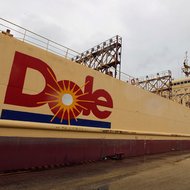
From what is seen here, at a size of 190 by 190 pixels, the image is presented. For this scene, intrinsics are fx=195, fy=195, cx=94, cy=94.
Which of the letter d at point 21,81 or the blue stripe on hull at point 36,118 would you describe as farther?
the letter d at point 21,81

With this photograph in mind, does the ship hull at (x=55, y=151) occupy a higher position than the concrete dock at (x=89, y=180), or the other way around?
the ship hull at (x=55, y=151)

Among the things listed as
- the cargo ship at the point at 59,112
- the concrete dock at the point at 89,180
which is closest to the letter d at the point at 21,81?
the cargo ship at the point at 59,112

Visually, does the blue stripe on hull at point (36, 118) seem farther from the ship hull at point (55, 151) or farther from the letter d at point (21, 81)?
the ship hull at point (55, 151)

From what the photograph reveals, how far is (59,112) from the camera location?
893cm

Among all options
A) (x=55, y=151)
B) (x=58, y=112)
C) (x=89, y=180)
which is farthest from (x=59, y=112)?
(x=89, y=180)

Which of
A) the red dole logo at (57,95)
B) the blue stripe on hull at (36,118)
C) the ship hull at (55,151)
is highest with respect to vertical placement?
the red dole logo at (57,95)

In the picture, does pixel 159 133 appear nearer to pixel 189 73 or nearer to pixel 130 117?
pixel 130 117

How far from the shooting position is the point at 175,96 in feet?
108

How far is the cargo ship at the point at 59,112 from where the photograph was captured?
292 inches

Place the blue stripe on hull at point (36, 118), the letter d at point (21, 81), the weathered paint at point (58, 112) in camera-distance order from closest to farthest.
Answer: the blue stripe on hull at point (36, 118), the weathered paint at point (58, 112), the letter d at point (21, 81)

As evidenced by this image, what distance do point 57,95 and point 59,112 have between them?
786mm

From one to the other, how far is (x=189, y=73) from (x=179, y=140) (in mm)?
26502

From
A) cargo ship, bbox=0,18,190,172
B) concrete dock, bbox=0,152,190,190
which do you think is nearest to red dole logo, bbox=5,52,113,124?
cargo ship, bbox=0,18,190,172

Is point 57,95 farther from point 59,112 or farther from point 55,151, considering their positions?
point 55,151
